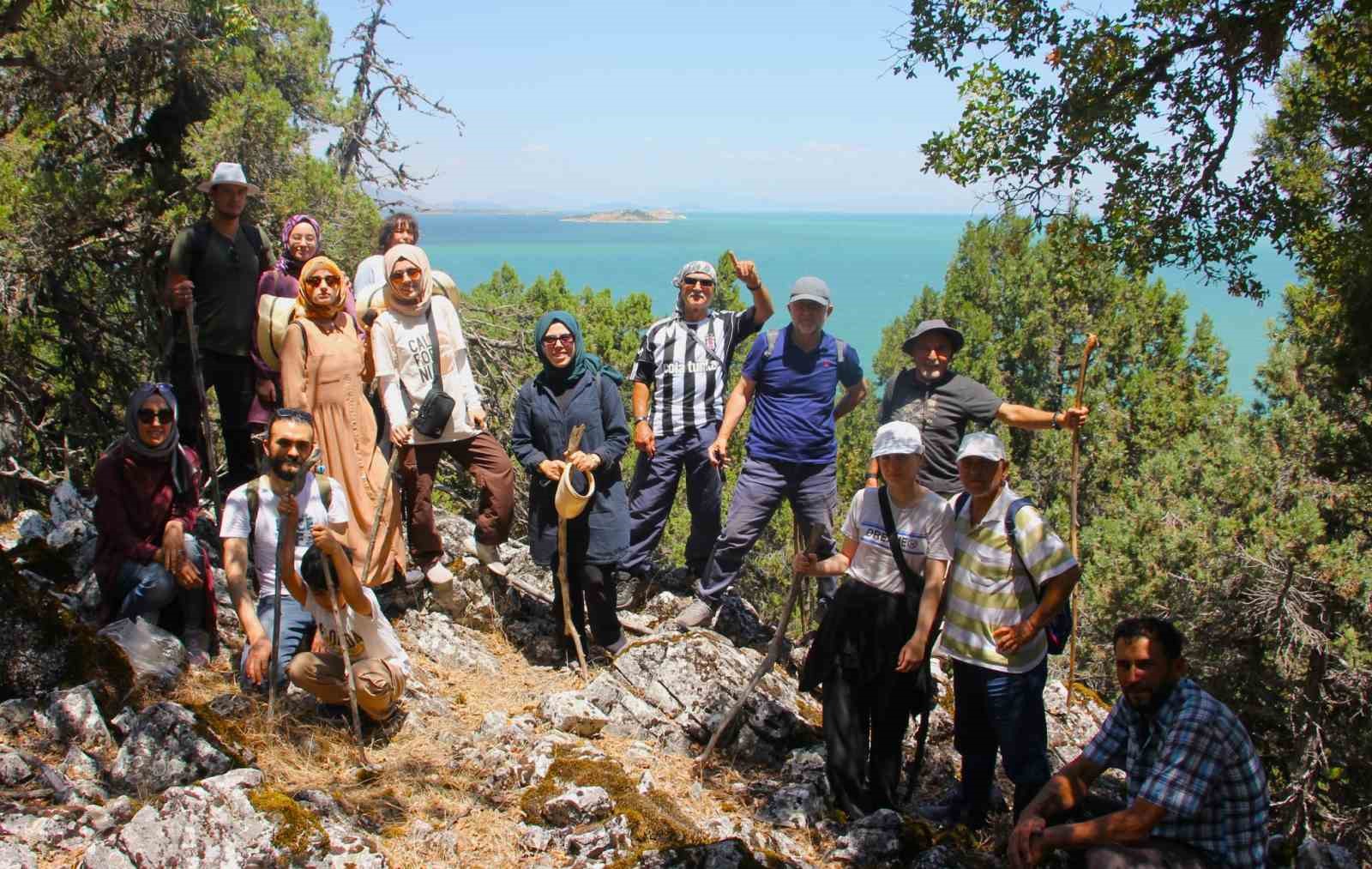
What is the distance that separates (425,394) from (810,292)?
239 cm

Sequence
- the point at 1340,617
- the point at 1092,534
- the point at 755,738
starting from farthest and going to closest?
1. the point at 1092,534
2. the point at 1340,617
3. the point at 755,738

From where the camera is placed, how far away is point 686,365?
258 inches

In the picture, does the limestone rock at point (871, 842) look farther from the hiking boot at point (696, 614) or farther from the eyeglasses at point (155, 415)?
the eyeglasses at point (155, 415)

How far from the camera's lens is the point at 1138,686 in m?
3.80

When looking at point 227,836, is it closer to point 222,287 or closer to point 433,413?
point 433,413

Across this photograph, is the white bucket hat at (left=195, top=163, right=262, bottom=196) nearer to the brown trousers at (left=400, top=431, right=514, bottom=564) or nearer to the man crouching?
the brown trousers at (left=400, top=431, right=514, bottom=564)

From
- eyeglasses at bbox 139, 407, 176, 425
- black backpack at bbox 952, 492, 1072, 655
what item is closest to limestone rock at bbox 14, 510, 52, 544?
eyeglasses at bbox 139, 407, 176, 425

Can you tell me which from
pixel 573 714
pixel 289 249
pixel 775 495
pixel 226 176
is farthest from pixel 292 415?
pixel 775 495

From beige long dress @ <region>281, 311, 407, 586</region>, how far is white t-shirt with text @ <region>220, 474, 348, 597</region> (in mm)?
602

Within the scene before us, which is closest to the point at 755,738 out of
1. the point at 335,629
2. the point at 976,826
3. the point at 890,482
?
the point at 976,826

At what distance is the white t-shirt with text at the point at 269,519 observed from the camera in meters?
4.79

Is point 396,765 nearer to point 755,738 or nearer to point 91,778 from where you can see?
point 91,778

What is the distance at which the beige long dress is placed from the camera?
5.57 m

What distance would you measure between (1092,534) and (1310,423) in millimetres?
3786
